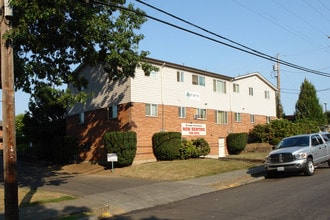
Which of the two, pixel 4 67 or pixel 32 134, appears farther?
pixel 32 134

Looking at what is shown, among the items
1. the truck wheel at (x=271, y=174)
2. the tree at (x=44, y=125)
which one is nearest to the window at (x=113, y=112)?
the tree at (x=44, y=125)

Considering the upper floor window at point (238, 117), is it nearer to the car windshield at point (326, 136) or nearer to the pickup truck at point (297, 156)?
the car windshield at point (326, 136)

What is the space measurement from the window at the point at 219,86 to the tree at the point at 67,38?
14454 millimetres

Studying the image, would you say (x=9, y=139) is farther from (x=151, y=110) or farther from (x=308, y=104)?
(x=308, y=104)

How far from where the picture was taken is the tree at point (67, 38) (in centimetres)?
1504

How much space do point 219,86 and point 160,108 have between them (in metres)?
8.42

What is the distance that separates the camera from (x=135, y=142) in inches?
1049

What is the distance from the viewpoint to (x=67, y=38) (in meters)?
17.6

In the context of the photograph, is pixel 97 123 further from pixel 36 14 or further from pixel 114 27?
pixel 36 14

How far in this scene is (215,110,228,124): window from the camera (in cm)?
3593

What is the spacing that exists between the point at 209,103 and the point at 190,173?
15.3 meters

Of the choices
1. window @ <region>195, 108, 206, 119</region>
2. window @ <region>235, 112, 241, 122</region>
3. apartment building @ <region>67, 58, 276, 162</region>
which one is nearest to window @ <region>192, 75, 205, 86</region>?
apartment building @ <region>67, 58, 276, 162</region>

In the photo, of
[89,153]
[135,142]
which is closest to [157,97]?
[135,142]

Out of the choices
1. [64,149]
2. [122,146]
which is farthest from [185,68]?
[64,149]
